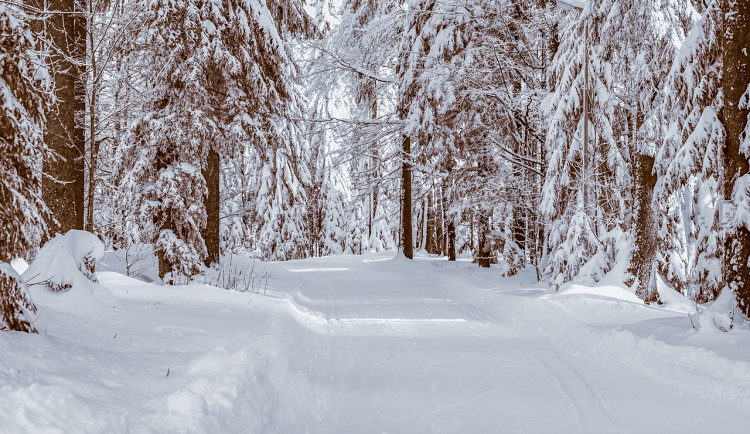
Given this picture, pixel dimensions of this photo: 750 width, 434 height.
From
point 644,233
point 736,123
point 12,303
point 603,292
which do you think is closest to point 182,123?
point 12,303

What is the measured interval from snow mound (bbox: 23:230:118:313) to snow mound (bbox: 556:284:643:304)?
859 centimetres

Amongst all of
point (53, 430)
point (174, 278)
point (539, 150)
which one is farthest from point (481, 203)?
point (53, 430)

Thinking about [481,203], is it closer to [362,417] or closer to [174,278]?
[174,278]

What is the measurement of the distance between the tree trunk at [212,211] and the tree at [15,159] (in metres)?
10.5

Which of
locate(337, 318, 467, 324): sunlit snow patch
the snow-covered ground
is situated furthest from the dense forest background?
locate(337, 318, 467, 324): sunlit snow patch

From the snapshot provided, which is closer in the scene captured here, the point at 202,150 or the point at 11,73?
the point at 11,73

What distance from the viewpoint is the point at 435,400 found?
19.1ft

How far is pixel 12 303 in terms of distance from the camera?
5195 mm

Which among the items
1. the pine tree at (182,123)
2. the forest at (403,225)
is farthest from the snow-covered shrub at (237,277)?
the pine tree at (182,123)

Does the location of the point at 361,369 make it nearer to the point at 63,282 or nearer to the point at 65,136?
the point at 63,282

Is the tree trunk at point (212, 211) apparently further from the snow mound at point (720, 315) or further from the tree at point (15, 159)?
the snow mound at point (720, 315)

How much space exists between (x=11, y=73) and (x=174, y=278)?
8.38m

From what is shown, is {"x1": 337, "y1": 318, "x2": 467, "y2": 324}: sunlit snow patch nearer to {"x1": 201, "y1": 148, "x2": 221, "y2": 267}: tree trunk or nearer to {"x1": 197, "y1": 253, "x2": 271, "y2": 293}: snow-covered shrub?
{"x1": 197, "y1": 253, "x2": 271, "y2": 293}: snow-covered shrub

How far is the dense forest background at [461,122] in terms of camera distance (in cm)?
820
